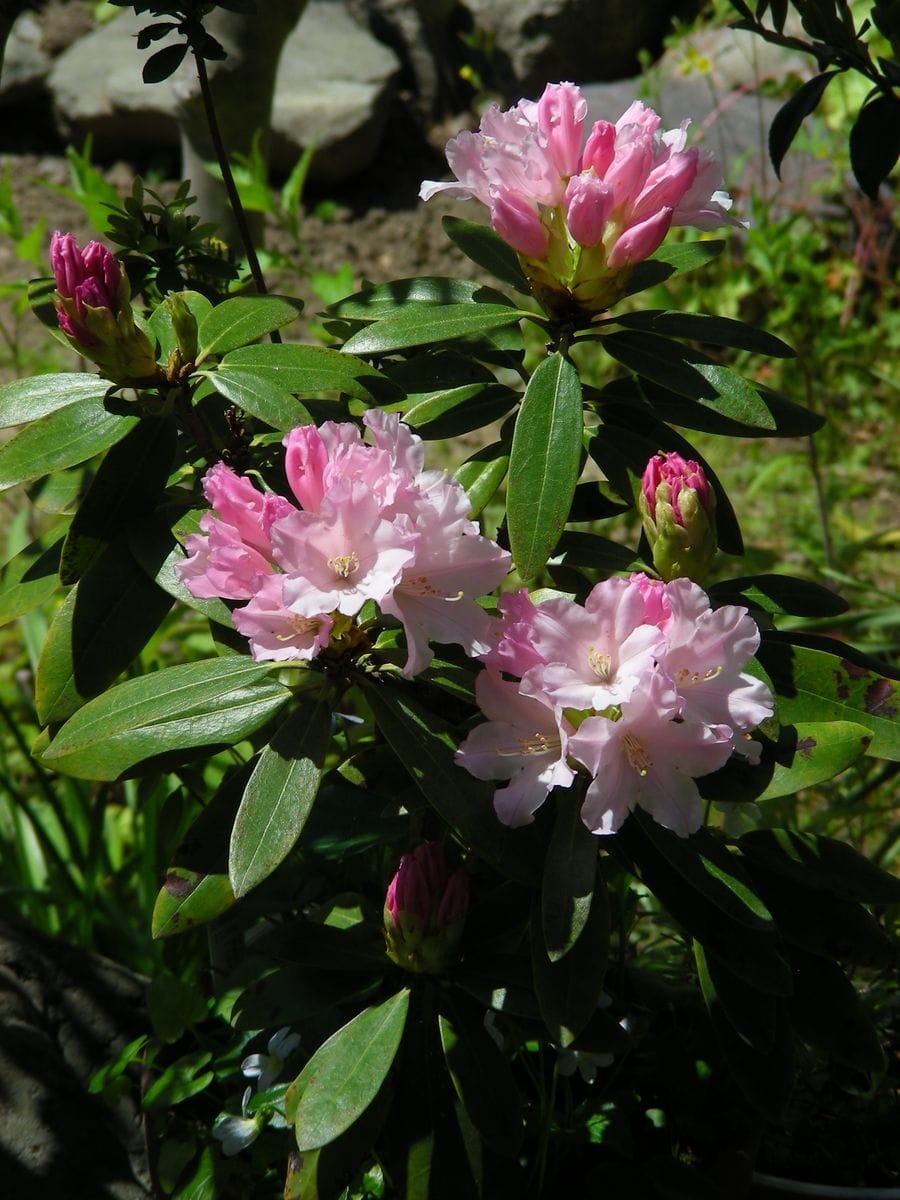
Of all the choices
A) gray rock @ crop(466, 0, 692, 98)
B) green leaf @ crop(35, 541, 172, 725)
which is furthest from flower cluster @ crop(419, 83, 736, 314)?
gray rock @ crop(466, 0, 692, 98)

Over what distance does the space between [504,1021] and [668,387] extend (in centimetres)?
69

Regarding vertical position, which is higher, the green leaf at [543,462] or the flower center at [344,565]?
the flower center at [344,565]

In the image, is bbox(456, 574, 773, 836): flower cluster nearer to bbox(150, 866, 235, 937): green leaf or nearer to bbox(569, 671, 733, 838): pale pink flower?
bbox(569, 671, 733, 838): pale pink flower

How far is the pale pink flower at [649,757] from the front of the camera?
2.96 ft

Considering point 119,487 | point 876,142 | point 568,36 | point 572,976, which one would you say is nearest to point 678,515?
point 572,976

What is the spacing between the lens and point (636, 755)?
954 mm

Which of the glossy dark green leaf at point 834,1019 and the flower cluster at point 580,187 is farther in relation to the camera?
the glossy dark green leaf at point 834,1019

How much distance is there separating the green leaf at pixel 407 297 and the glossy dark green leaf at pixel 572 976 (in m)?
0.60

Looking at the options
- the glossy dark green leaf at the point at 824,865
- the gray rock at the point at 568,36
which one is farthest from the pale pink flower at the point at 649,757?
the gray rock at the point at 568,36

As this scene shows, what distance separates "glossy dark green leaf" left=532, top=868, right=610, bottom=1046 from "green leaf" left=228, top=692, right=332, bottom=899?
0.23m

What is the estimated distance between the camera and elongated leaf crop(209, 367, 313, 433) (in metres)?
1.08

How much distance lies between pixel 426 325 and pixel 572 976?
0.61m

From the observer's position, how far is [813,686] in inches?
43.8

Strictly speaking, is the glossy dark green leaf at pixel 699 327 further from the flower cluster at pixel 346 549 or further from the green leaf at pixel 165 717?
the green leaf at pixel 165 717
